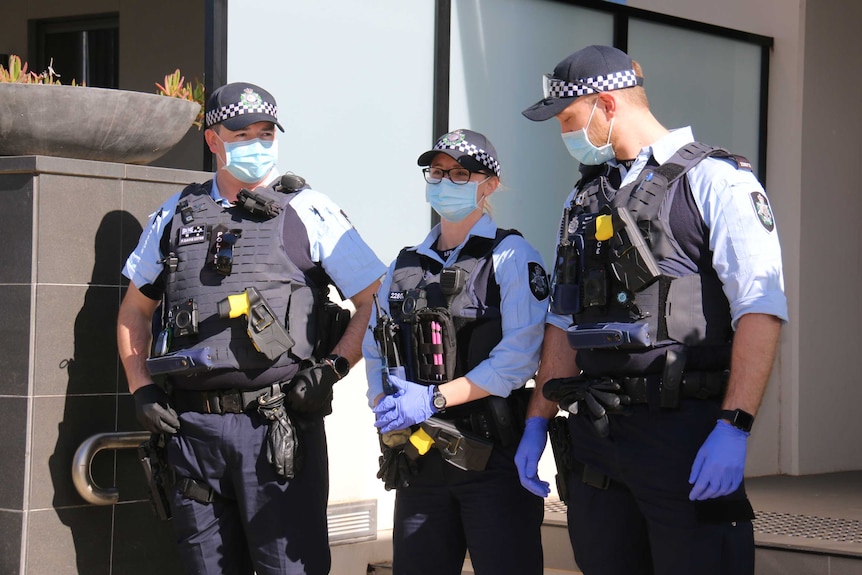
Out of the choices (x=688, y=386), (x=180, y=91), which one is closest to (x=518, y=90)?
(x=180, y=91)

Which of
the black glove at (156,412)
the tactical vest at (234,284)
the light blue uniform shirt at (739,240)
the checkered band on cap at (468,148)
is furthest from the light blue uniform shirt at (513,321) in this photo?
the black glove at (156,412)

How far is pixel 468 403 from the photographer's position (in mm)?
3789

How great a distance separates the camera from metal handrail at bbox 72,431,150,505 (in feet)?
15.2

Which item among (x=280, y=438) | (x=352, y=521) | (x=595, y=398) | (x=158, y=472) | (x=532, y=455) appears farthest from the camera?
(x=352, y=521)

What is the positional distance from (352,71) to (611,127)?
260 cm

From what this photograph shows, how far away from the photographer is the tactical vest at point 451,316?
3715mm

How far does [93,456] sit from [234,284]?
1.14 meters

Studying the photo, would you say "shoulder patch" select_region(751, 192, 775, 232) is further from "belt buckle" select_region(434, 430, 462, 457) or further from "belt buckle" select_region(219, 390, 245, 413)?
"belt buckle" select_region(219, 390, 245, 413)

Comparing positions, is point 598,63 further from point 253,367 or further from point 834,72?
point 834,72

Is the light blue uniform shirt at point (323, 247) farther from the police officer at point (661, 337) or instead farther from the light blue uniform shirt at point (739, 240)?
the light blue uniform shirt at point (739, 240)

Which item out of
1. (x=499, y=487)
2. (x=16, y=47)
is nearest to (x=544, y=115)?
(x=499, y=487)

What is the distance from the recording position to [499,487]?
371cm

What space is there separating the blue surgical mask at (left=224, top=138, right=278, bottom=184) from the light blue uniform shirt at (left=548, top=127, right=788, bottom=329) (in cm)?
166

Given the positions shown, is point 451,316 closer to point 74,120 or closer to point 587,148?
point 587,148
